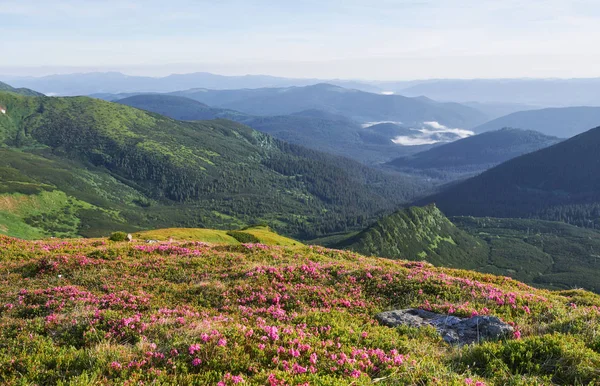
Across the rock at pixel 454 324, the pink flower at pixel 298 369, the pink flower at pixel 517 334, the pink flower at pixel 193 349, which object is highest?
the pink flower at pixel 193 349

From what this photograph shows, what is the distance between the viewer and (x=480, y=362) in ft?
36.6

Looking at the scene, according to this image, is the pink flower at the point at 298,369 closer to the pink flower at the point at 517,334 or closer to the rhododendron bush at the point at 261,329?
the rhododendron bush at the point at 261,329

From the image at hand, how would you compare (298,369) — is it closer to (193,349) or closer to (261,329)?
(261,329)

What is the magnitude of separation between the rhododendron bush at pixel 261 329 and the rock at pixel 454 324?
75 centimetres

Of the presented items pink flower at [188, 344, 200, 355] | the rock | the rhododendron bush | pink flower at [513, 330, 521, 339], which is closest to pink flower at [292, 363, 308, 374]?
the rhododendron bush

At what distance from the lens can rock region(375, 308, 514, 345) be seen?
1364 centimetres

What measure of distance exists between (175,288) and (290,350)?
38.4 ft

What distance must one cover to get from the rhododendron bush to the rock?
2.45ft

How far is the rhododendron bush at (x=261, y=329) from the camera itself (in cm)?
993

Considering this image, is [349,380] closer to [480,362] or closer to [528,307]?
[480,362]

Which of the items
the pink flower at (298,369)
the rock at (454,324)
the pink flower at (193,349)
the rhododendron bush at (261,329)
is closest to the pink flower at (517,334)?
the rock at (454,324)

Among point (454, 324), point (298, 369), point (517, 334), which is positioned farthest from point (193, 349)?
point (517, 334)

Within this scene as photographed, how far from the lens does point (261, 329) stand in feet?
41.0

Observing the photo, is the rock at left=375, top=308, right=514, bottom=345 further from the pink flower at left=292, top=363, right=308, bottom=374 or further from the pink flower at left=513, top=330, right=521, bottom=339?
the pink flower at left=292, top=363, right=308, bottom=374
